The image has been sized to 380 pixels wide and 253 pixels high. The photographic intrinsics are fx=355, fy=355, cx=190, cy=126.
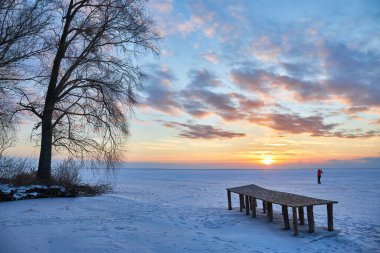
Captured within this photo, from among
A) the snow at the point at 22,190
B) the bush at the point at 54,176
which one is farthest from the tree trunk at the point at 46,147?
the snow at the point at 22,190

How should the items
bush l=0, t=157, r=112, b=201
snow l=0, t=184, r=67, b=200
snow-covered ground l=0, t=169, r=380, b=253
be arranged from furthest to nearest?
bush l=0, t=157, r=112, b=201 → snow l=0, t=184, r=67, b=200 → snow-covered ground l=0, t=169, r=380, b=253

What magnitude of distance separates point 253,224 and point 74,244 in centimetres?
622

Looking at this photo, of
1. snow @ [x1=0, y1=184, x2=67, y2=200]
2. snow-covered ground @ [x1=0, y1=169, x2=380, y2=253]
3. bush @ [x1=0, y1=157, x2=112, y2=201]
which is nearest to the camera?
snow-covered ground @ [x1=0, y1=169, x2=380, y2=253]

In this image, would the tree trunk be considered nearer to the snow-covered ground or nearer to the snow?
the snow

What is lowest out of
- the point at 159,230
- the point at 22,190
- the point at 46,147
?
the point at 159,230

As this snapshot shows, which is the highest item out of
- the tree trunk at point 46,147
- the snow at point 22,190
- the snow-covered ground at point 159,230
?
the tree trunk at point 46,147

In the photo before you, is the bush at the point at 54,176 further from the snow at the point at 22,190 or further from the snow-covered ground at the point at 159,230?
the snow-covered ground at the point at 159,230

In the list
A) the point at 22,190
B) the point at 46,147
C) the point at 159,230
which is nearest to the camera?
the point at 159,230

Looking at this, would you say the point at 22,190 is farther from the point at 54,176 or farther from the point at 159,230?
the point at 159,230

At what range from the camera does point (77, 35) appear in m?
17.9

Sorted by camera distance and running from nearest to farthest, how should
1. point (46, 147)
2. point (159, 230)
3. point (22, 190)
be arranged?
point (159, 230) < point (22, 190) < point (46, 147)

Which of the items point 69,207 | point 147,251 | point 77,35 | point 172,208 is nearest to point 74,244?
point 147,251

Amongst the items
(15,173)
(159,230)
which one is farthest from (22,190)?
(159,230)

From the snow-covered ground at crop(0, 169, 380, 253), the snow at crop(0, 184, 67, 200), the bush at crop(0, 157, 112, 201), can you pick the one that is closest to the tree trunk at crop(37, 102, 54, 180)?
the bush at crop(0, 157, 112, 201)
